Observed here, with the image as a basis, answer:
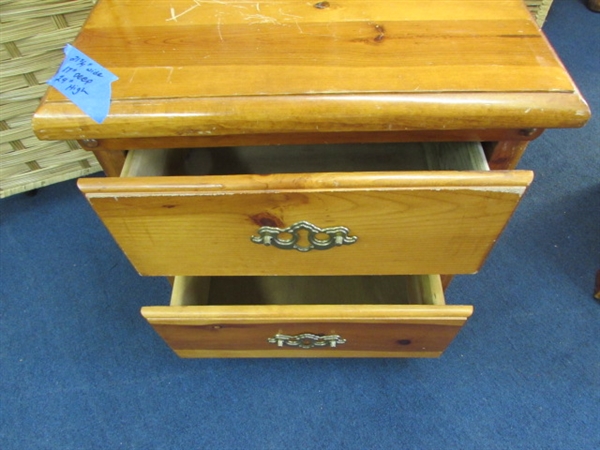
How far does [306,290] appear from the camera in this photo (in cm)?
71

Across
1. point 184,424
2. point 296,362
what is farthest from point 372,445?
point 184,424

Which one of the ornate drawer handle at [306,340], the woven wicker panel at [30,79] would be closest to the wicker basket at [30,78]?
the woven wicker panel at [30,79]

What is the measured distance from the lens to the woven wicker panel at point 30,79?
2.09ft

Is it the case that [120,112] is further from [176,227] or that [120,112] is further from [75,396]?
[75,396]

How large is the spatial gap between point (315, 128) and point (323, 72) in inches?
2.3

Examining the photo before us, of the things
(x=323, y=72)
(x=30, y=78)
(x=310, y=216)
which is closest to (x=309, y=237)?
(x=310, y=216)

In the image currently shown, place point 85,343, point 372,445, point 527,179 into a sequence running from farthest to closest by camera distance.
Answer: point 85,343 < point 372,445 < point 527,179

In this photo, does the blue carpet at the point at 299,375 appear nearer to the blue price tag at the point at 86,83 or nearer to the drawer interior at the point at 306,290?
the drawer interior at the point at 306,290

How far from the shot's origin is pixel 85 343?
746 mm

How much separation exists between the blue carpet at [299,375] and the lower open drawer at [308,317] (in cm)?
10

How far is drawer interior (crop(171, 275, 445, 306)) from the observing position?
0.69 meters

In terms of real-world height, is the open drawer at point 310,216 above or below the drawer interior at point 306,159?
above

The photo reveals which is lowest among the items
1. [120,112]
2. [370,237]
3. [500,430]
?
[500,430]

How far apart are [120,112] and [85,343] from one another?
0.51 metres
